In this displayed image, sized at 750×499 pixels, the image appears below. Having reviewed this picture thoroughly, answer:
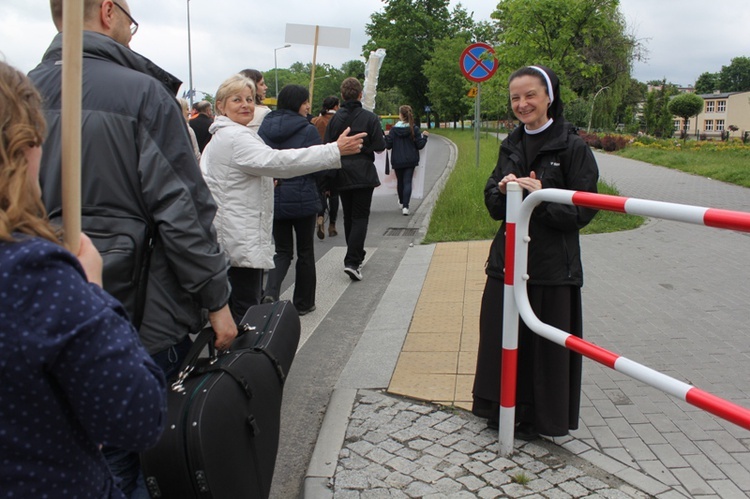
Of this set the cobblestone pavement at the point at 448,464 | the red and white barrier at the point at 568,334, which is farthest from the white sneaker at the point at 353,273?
the red and white barrier at the point at 568,334

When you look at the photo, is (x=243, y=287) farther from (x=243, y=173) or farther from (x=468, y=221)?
(x=468, y=221)

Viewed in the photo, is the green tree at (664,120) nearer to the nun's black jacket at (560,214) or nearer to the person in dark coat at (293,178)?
the person in dark coat at (293,178)

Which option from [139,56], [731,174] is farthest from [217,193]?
[731,174]

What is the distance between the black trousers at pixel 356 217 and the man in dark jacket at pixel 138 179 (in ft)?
15.7

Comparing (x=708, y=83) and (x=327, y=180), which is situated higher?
(x=708, y=83)

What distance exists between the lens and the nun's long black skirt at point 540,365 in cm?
323

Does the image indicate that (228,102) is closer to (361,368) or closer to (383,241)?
(361,368)

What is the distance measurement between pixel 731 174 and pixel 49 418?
18.0 metres

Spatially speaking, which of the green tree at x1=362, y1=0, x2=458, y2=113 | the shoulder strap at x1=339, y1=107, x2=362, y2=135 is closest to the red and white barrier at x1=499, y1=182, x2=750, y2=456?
the shoulder strap at x1=339, y1=107, x2=362, y2=135

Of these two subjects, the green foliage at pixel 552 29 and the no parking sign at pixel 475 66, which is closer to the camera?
the no parking sign at pixel 475 66

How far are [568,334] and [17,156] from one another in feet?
6.85

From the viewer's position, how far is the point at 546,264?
3217 mm

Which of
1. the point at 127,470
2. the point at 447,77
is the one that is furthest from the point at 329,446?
the point at 447,77

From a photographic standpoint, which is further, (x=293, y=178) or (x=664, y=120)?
(x=664, y=120)
